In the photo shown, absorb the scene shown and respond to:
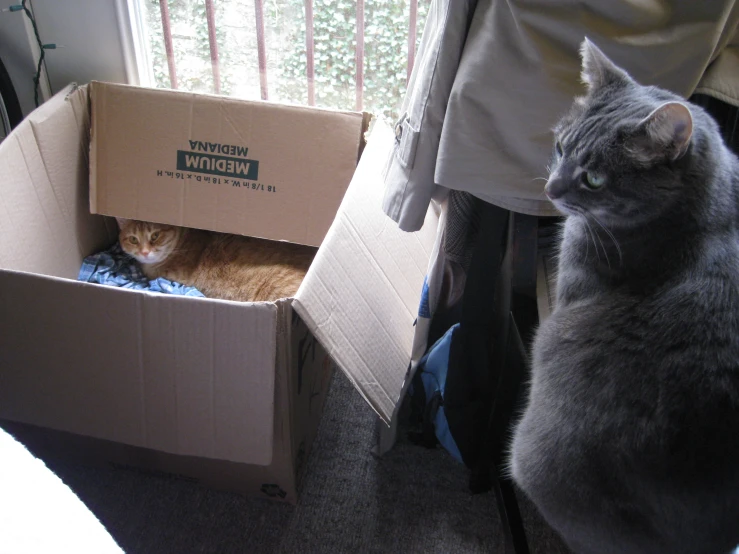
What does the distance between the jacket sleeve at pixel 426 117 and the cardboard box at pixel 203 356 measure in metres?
0.21

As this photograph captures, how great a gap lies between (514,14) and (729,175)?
0.35 metres

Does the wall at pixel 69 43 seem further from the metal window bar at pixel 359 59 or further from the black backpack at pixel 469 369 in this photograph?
the black backpack at pixel 469 369

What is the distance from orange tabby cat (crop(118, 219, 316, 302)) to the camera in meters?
1.60

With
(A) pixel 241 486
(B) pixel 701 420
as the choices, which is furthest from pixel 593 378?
(A) pixel 241 486

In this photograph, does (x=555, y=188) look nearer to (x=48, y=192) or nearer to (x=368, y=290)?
(x=368, y=290)

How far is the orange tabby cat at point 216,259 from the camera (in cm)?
160

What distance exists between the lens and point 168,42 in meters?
1.72

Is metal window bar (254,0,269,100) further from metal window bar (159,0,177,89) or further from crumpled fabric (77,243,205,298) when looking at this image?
crumpled fabric (77,243,205,298)

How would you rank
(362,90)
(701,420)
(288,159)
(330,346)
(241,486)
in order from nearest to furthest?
(701,420) < (330,346) < (241,486) < (288,159) < (362,90)

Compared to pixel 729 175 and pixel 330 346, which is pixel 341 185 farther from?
pixel 729 175

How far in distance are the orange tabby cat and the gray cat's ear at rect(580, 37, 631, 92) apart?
961mm

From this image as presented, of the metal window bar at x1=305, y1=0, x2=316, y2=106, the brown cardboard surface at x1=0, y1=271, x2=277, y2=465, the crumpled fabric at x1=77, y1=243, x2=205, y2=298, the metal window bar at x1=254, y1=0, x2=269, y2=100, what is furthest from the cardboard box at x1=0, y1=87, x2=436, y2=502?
the metal window bar at x1=254, y1=0, x2=269, y2=100

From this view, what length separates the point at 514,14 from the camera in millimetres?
763

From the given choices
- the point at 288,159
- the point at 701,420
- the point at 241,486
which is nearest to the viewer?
the point at 701,420
